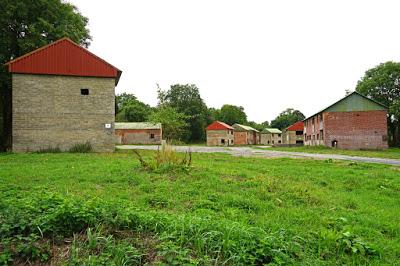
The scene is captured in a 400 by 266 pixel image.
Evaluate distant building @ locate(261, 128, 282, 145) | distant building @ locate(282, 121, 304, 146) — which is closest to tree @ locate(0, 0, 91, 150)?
distant building @ locate(282, 121, 304, 146)

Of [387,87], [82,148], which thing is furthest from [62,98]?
[387,87]

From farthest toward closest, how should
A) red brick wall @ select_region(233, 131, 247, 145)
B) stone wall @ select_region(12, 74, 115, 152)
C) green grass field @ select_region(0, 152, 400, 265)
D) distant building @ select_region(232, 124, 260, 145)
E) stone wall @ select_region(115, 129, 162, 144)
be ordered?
distant building @ select_region(232, 124, 260, 145), red brick wall @ select_region(233, 131, 247, 145), stone wall @ select_region(115, 129, 162, 144), stone wall @ select_region(12, 74, 115, 152), green grass field @ select_region(0, 152, 400, 265)

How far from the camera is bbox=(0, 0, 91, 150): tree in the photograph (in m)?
20.0

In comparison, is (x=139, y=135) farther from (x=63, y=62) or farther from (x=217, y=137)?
(x=63, y=62)

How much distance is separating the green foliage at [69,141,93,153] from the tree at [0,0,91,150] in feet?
20.1

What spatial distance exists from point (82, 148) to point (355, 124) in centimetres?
3297

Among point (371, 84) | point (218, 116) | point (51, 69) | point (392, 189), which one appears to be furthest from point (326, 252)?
point (218, 116)

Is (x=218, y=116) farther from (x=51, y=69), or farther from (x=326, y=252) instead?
(x=326, y=252)

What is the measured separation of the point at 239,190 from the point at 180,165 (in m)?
2.88

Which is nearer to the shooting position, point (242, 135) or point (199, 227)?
point (199, 227)

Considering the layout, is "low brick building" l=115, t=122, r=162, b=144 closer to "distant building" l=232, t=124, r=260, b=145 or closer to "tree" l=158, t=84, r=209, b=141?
"tree" l=158, t=84, r=209, b=141

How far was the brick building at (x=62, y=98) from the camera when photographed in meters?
18.8

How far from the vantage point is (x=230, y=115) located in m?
95.4

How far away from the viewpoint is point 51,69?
1939 centimetres
